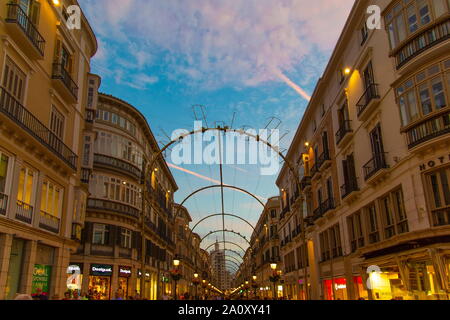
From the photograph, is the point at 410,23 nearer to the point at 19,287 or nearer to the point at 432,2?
the point at 432,2

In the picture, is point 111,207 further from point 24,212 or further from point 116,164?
point 24,212

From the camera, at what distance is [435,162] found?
1605 centimetres

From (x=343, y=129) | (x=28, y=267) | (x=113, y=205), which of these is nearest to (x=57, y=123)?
(x=28, y=267)

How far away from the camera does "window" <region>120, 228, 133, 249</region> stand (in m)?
38.1

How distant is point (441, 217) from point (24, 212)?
17732 millimetres

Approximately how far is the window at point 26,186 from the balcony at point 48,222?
5.08 ft

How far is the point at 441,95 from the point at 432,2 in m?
4.04

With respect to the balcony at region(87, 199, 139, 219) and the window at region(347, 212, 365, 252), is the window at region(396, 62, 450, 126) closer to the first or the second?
the window at region(347, 212, 365, 252)

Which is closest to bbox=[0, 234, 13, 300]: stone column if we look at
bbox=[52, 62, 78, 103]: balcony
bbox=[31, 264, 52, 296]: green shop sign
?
bbox=[31, 264, 52, 296]: green shop sign

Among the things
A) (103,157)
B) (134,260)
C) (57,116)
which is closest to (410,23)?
(57,116)

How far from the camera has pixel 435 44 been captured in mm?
16328

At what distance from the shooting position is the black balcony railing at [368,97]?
70.1 ft

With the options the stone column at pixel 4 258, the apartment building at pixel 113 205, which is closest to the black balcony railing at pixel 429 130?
the stone column at pixel 4 258

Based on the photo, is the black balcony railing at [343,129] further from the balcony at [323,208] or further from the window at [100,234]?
the window at [100,234]
